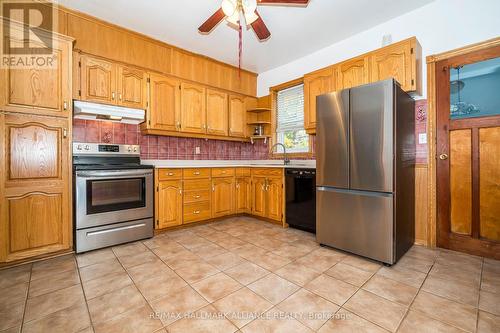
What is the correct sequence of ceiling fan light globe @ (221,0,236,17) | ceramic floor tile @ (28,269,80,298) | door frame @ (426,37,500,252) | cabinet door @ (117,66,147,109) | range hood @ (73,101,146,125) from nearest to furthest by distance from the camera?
ceramic floor tile @ (28,269,80,298) < ceiling fan light globe @ (221,0,236,17) < door frame @ (426,37,500,252) < range hood @ (73,101,146,125) < cabinet door @ (117,66,147,109)

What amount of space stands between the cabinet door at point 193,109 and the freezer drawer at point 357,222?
6.96 feet

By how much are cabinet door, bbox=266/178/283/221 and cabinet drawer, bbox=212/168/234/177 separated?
645mm

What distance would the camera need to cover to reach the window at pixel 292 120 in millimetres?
3903

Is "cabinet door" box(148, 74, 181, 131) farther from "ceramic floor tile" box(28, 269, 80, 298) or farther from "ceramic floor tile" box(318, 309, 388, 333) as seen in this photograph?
"ceramic floor tile" box(318, 309, 388, 333)

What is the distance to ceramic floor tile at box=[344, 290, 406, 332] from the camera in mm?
1385

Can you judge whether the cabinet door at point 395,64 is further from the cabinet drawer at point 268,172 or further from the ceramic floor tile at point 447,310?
the ceramic floor tile at point 447,310

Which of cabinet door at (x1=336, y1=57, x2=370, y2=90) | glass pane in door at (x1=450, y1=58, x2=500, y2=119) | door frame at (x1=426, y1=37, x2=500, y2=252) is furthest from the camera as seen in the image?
cabinet door at (x1=336, y1=57, x2=370, y2=90)

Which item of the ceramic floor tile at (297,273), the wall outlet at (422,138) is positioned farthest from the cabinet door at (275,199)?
the wall outlet at (422,138)

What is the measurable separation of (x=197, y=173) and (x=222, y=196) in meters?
0.59

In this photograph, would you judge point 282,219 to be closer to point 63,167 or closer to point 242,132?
point 242,132

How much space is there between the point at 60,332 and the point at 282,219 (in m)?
2.59

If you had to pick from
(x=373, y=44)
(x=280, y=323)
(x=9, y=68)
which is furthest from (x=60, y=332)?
(x=373, y=44)

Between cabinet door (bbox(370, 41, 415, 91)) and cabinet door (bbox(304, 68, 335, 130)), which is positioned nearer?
cabinet door (bbox(370, 41, 415, 91))

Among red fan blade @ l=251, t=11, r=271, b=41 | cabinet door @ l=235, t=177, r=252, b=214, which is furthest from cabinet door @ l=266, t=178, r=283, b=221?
red fan blade @ l=251, t=11, r=271, b=41
